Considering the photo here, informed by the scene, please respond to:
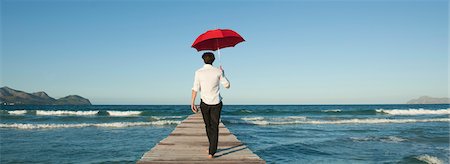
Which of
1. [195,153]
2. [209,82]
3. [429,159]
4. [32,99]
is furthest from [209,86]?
[32,99]

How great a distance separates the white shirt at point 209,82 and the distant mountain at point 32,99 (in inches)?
5199

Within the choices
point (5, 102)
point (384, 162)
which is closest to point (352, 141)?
point (384, 162)

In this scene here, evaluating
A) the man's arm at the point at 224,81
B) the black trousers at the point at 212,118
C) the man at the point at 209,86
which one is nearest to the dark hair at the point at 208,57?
the man at the point at 209,86

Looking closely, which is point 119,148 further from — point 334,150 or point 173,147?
point 334,150

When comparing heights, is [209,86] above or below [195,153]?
above

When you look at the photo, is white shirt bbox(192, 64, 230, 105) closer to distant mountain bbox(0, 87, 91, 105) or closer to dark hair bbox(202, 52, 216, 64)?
dark hair bbox(202, 52, 216, 64)

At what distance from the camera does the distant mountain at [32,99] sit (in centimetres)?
12244

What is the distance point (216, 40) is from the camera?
18.2ft

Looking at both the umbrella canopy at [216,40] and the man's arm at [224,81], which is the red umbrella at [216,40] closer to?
the umbrella canopy at [216,40]

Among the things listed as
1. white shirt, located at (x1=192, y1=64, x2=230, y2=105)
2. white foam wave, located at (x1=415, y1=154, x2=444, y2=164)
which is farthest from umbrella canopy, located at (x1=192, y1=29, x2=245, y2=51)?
white foam wave, located at (x1=415, y1=154, x2=444, y2=164)

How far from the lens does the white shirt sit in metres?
5.00

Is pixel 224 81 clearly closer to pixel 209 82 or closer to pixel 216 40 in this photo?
pixel 209 82

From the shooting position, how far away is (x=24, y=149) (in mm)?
11805

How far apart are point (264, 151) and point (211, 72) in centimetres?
724
